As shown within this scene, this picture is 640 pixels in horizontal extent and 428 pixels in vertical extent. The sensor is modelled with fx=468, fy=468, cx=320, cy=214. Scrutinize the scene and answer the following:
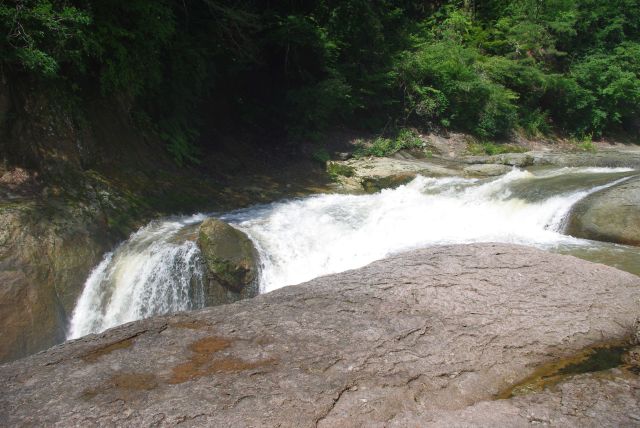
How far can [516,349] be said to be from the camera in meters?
3.30

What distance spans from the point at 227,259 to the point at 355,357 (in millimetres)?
4208

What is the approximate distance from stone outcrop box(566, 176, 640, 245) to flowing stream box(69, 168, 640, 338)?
264 mm

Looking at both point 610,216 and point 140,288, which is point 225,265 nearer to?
point 140,288

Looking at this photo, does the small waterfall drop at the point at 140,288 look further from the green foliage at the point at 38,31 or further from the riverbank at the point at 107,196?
the green foliage at the point at 38,31

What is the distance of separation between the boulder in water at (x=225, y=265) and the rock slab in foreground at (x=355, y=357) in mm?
2802

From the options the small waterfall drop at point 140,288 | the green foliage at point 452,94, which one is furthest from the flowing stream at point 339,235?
the green foliage at point 452,94

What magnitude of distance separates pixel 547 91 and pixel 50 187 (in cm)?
1942

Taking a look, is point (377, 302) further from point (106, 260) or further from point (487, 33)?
point (487, 33)

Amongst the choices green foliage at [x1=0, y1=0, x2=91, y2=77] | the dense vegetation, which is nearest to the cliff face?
the dense vegetation

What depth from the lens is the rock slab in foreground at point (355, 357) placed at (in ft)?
8.50

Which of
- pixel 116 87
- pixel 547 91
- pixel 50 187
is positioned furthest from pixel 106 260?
pixel 547 91

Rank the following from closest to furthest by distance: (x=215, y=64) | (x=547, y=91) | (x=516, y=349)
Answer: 1. (x=516, y=349)
2. (x=215, y=64)
3. (x=547, y=91)

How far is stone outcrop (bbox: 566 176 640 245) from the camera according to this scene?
7.03 m

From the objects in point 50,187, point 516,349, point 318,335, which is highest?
point 50,187
